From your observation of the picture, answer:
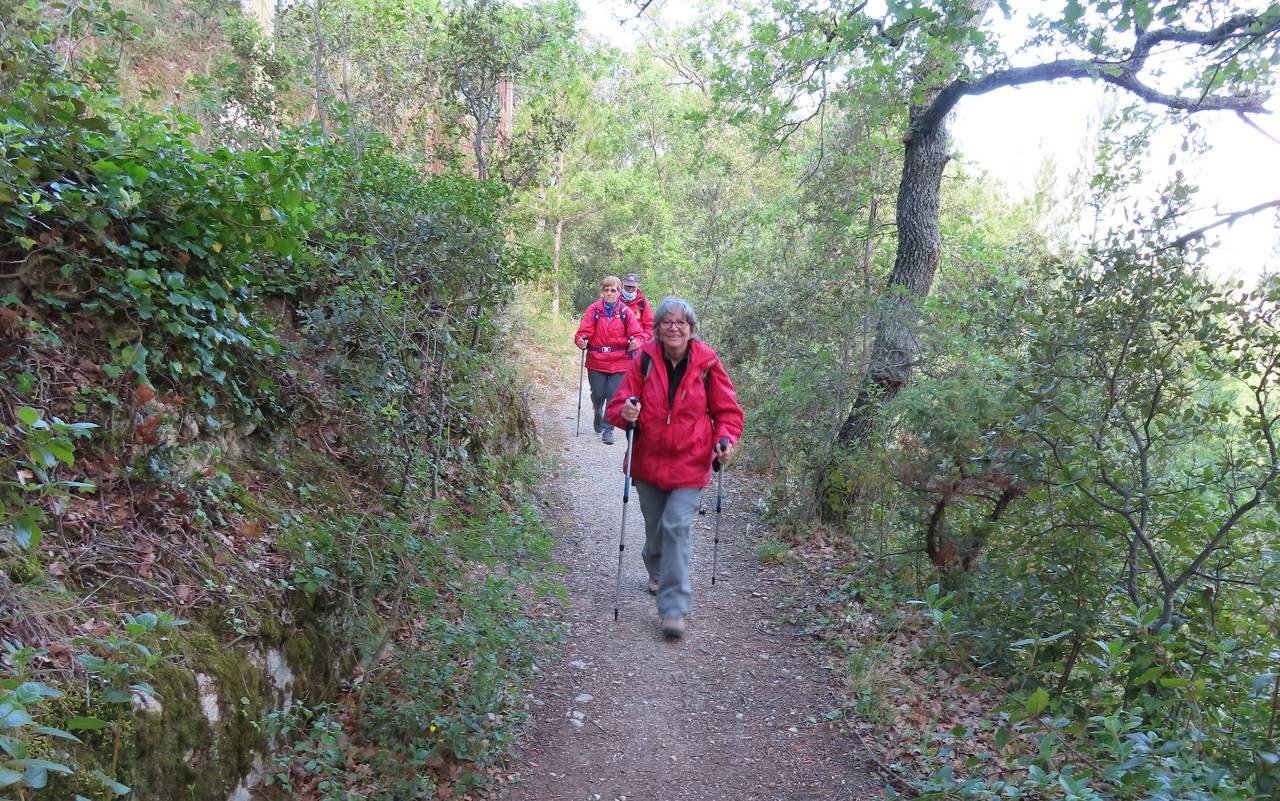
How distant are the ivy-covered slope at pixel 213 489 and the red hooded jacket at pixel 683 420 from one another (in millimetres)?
1126

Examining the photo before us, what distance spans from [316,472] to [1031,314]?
187 inches

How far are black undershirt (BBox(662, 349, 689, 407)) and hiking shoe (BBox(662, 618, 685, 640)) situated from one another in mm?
1692

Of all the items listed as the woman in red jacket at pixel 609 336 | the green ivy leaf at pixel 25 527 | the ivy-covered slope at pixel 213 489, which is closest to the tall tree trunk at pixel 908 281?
the woman in red jacket at pixel 609 336

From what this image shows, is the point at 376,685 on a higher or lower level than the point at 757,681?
higher

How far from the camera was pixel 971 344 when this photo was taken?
6535mm

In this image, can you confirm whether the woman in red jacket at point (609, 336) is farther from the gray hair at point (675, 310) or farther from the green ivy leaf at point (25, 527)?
the green ivy leaf at point (25, 527)

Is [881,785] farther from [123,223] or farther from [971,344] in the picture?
[123,223]

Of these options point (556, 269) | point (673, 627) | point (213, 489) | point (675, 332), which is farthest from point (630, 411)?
point (556, 269)

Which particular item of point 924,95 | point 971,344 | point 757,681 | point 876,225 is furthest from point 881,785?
point 876,225

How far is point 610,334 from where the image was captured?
9.89 meters

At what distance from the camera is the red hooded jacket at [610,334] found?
32.4ft

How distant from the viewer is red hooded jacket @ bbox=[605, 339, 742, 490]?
529 centimetres

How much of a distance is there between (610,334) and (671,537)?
16.3 ft

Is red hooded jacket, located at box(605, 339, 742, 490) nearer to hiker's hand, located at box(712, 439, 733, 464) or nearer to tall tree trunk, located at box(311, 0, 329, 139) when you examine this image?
hiker's hand, located at box(712, 439, 733, 464)
